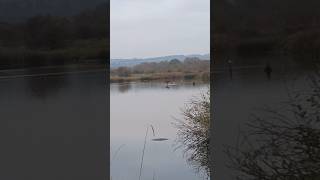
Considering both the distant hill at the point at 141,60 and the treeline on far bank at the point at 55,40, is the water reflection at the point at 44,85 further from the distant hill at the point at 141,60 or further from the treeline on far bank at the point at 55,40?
the distant hill at the point at 141,60

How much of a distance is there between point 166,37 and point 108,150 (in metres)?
0.87

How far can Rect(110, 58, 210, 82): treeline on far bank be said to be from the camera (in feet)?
10.4

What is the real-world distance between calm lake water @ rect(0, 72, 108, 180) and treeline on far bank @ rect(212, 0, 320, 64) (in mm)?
787

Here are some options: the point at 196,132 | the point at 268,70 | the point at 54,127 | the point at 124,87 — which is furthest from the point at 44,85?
the point at 268,70

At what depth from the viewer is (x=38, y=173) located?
2752 millimetres

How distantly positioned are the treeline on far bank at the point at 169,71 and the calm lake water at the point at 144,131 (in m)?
0.07

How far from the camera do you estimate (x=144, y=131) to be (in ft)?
9.93

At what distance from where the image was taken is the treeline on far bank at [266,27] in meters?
2.87

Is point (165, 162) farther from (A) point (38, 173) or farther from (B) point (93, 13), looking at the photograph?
(B) point (93, 13)

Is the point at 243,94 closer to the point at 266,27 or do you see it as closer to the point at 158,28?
the point at 266,27

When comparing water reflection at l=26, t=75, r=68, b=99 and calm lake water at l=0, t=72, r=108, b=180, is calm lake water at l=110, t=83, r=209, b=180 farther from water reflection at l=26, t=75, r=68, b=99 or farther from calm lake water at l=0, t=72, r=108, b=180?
water reflection at l=26, t=75, r=68, b=99

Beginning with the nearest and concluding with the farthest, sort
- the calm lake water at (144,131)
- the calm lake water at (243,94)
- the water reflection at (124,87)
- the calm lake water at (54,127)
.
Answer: the calm lake water at (54,127) → the calm lake water at (243,94) → the calm lake water at (144,131) → the water reflection at (124,87)

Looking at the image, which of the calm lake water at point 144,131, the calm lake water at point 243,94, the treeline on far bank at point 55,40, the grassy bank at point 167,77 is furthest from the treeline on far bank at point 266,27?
the treeline on far bank at point 55,40

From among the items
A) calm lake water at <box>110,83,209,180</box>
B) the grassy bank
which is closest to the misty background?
the grassy bank
